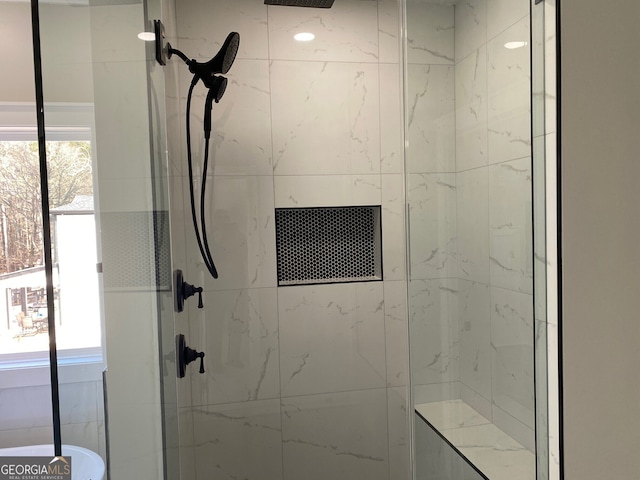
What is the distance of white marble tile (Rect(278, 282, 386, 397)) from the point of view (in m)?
2.02

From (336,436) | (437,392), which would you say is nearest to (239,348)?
(336,436)

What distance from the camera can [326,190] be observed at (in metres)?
2.03

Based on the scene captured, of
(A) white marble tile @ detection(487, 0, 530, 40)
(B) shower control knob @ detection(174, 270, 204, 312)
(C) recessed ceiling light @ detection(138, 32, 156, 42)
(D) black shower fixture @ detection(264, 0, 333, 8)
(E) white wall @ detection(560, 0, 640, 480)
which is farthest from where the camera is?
(D) black shower fixture @ detection(264, 0, 333, 8)

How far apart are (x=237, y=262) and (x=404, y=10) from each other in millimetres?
1156

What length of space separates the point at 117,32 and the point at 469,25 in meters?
1.06

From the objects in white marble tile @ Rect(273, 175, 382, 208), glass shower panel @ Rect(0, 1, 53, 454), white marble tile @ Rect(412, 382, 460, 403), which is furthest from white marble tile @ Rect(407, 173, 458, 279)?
glass shower panel @ Rect(0, 1, 53, 454)

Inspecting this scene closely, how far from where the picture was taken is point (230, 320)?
197 centimetres

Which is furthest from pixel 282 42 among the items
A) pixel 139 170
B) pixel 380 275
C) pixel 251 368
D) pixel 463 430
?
pixel 463 430

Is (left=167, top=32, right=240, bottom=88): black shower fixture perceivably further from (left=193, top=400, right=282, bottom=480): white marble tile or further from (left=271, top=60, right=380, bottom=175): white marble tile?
(left=193, top=400, right=282, bottom=480): white marble tile

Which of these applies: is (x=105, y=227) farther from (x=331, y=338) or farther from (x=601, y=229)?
(x=331, y=338)

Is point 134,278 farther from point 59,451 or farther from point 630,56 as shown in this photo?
point 630,56

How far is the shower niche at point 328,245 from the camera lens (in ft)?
6.68

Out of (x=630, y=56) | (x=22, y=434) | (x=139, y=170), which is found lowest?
(x=22, y=434)

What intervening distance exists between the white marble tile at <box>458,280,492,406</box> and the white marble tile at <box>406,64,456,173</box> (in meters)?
0.38
